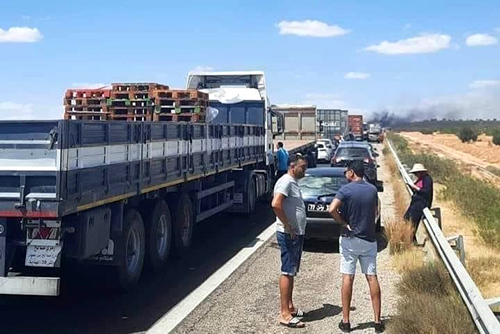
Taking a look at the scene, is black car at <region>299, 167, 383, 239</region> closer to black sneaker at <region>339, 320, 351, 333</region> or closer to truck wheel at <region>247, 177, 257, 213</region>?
truck wheel at <region>247, 177, 257, 213</region>

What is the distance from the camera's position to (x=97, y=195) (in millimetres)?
6770

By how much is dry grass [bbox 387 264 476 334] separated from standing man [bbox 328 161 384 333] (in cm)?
43

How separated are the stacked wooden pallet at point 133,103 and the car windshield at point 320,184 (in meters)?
2.68

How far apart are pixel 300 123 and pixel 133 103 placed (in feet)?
78.7

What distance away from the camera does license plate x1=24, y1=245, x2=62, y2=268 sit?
6258mm

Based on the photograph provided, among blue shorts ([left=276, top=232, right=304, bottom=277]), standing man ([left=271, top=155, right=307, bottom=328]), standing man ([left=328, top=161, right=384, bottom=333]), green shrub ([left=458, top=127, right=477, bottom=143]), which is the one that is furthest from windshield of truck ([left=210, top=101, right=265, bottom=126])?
green shrub ([left=458, top=127, right=477, bottom=143])

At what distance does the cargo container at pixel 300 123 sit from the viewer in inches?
1419

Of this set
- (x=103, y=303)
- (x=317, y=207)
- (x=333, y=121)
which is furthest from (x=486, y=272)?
(x=333, y=121)

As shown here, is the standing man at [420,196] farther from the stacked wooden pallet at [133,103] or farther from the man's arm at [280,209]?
the stacked wooden pallet at [133,103]

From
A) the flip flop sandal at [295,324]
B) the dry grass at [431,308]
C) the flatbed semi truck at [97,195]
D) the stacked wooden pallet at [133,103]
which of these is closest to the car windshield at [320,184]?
the flatbed semi truck at [97,195]

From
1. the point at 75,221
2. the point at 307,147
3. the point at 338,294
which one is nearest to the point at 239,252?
the point at 338,294

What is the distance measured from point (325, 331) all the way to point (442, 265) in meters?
2.23

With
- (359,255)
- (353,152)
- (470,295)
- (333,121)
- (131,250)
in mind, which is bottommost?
(131,250)

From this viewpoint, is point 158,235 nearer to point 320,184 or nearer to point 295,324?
point 295,324
